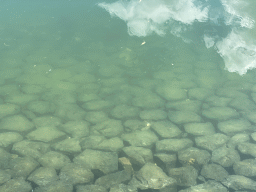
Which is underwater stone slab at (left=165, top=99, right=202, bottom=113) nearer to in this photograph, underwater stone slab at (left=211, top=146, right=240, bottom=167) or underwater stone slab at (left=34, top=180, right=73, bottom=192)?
underwater stone slab at (left=211, top=146, right=240, bottom=167)

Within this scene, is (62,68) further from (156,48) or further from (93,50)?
(156,48)

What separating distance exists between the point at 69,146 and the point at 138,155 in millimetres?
789

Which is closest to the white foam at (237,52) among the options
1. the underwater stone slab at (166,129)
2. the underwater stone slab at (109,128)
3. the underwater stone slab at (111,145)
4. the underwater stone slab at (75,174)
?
the underwater stone slab at (166,129)

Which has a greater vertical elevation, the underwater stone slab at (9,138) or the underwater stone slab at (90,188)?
the underwater stone slab at (90,188)

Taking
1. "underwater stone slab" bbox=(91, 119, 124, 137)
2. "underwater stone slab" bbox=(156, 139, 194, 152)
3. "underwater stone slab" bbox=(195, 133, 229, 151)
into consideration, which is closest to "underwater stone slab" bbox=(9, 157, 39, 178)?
"underwater stone slab" bbox=(91, 119, 124, 137)

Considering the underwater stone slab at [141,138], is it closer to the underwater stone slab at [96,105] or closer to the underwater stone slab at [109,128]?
the underwater stone slab at [109,128]

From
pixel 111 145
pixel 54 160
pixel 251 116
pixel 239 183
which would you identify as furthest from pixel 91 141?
pixel 251 116

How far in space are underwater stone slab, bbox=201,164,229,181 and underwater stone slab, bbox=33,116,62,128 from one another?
1882mm

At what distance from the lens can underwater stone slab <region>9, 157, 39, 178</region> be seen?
2.39m

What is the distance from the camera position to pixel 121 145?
2.95 m

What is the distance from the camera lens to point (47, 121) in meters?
3.35

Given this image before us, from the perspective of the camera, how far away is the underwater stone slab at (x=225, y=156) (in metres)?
2.69

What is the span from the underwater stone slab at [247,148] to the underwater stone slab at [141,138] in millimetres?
962

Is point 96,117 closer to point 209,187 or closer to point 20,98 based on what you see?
point 20,98
